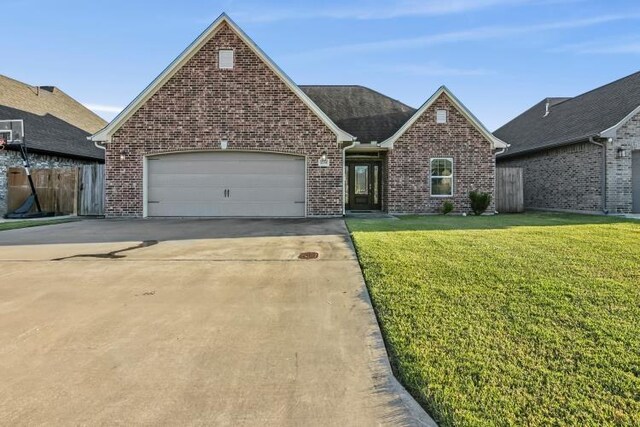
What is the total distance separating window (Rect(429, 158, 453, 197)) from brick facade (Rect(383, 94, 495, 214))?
16 cm

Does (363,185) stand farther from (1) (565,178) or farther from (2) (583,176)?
(2) (583,176)

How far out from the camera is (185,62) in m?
14.4

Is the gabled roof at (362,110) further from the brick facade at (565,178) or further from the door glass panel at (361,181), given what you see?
the brick facade at (565,178)

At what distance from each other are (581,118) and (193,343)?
784 inches

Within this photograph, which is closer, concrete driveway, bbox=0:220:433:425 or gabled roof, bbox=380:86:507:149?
concrete driveway, bbox=0:220:433:425

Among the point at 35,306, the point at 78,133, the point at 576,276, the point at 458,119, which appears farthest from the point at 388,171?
the point at 78,133

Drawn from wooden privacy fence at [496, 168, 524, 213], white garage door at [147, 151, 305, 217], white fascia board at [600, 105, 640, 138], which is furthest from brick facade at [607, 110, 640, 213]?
white garage door at [147, 151, 305, 217]

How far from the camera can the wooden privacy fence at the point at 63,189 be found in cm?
1564

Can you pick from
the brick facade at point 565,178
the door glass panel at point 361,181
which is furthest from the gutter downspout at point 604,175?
the door glass panel at point 361,181

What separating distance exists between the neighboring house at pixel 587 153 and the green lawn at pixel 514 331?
33.3 feet

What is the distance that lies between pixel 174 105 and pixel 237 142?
8.54ft

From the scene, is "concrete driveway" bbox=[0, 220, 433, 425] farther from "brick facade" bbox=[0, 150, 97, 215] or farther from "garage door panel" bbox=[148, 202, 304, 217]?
"brick facade" bbox=[0, 150, 97, 215]

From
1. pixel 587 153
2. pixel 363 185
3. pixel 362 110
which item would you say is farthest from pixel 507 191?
pixel 362 110

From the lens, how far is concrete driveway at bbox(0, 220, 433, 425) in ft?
8.16
